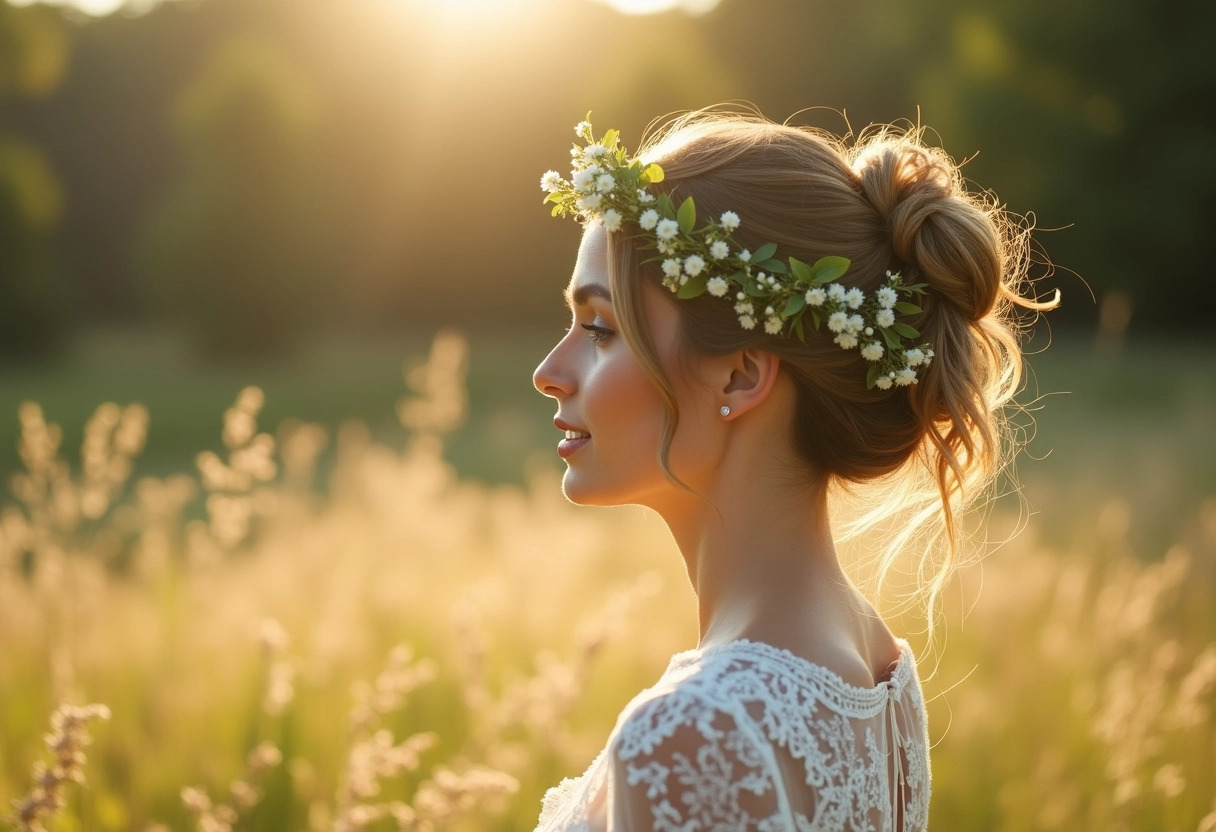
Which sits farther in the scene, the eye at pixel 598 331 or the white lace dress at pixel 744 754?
the eye at pixel 598 331

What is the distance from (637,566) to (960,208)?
5051 mm

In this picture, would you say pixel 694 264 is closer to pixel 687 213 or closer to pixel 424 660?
pixel 687 213

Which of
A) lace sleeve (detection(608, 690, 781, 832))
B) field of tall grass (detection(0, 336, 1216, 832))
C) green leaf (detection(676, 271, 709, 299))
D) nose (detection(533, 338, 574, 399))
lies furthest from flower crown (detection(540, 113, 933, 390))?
field of tall grass (detection(0, 336, 1216, 832))

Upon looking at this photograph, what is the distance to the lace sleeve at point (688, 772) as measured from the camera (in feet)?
5.24

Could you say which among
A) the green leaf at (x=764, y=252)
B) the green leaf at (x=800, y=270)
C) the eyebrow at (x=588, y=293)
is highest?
the eyebrow at (x=588, y=293)

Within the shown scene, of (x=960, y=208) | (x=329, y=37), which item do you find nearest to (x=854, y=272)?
(x=960, y=208)

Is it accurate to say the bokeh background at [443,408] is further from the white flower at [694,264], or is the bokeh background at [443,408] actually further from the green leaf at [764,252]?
the white flower at [694,264]

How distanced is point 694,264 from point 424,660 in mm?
3089

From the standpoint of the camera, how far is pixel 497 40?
1405 inches

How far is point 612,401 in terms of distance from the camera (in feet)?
6.90

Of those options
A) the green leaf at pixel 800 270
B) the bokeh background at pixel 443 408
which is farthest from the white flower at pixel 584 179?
the bokeh background at pixel 443 408

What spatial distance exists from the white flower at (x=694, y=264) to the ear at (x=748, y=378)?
0.56 feet

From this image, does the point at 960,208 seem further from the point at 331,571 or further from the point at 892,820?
the point at 331,571

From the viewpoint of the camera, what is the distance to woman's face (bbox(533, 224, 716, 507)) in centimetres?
209
